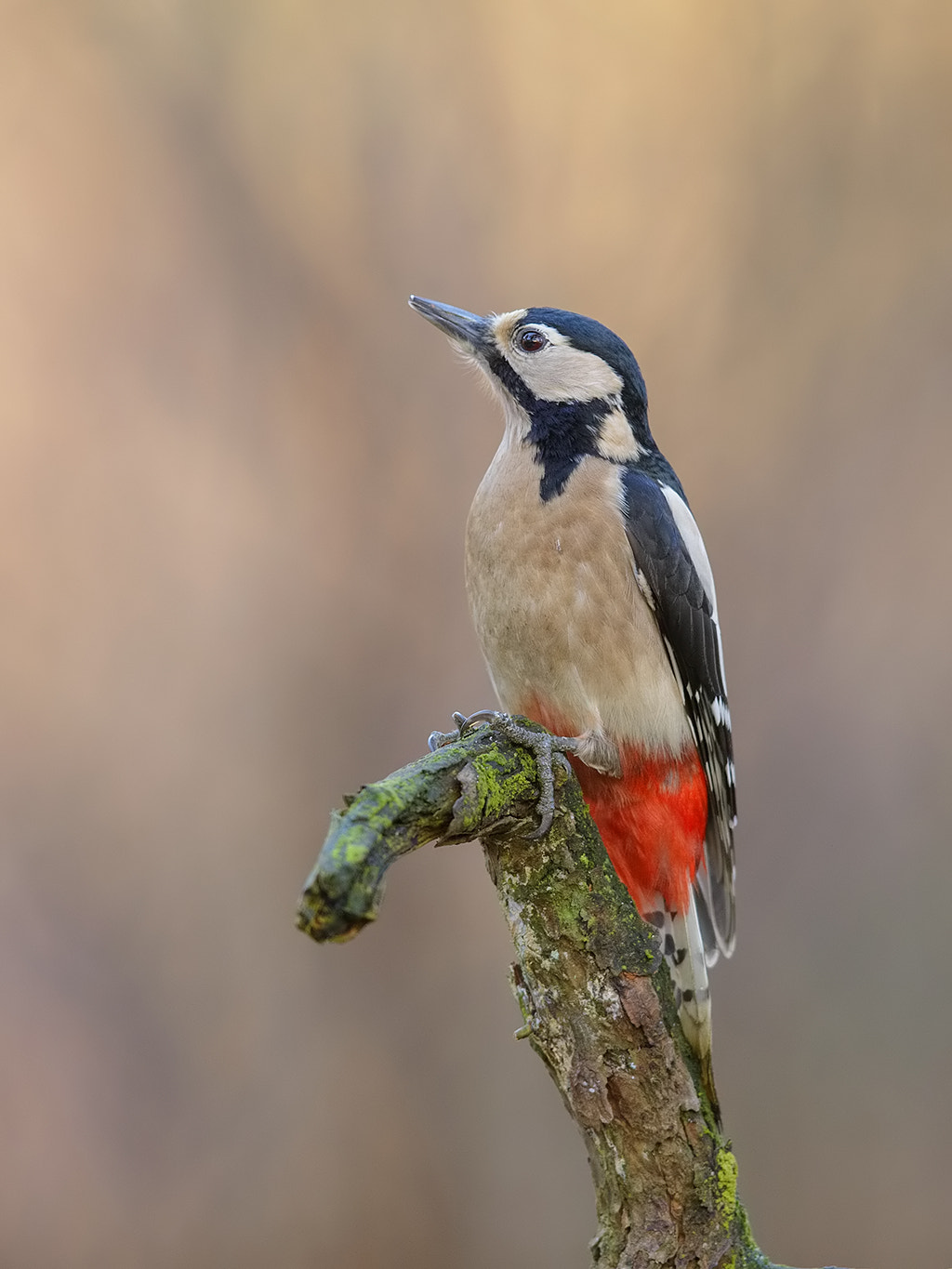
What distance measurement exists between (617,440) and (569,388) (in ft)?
0.54

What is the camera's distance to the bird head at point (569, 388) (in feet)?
8.51

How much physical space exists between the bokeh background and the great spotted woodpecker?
1.16m

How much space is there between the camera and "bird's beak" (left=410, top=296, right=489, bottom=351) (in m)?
2.81

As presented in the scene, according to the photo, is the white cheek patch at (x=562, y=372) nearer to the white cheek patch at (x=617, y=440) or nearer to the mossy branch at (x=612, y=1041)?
the white cheek patch at (x=617, y=440)

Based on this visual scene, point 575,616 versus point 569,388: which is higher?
point 569,388

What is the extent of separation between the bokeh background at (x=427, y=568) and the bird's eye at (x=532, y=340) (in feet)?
3.57

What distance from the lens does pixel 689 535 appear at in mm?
2553

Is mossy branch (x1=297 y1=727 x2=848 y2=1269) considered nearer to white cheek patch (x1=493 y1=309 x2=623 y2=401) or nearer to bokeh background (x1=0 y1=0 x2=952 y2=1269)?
white cheek patch (x1=493 y1=309 x2=623 y2=401)

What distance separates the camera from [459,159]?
3.93 meters

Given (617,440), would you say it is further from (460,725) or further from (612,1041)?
(612,1041)

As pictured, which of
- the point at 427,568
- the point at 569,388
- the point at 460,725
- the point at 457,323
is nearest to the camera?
the point at 460,725

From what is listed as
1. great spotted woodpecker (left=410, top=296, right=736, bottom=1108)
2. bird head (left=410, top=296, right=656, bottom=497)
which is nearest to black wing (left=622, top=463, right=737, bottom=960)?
great spotted woodpecker (left=410, top=296, right=736, bottom=1108)

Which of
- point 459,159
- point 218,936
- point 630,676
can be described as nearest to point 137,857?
point 218,936

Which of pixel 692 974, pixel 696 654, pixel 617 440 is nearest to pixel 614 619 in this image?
pixel 696 654
